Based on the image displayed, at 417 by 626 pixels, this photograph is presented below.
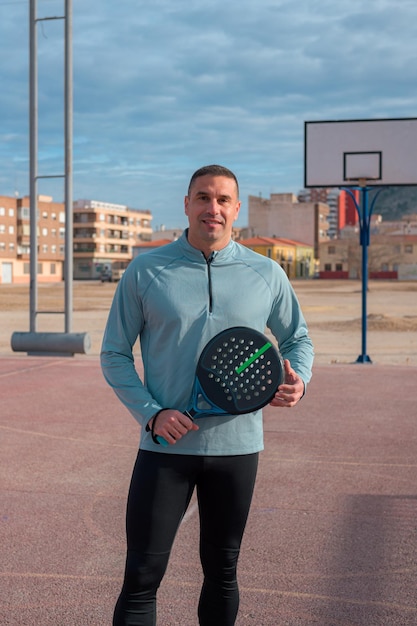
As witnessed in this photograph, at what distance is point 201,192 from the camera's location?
2812 millimetres

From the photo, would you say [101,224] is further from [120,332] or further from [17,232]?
[120,332]

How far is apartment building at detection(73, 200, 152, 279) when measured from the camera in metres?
134

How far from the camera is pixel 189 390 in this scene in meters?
2.73

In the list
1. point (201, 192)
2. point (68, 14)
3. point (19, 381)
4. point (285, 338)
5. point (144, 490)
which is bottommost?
point (19, 381)

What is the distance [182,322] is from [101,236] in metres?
135

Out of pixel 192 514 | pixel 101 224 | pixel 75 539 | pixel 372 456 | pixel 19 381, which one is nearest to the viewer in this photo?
pixel 75 539

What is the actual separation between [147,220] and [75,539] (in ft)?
495

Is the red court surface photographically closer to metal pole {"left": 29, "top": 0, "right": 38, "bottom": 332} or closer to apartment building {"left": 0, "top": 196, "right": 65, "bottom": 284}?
metal pole {"left": 29, "top": 0, "right": 38, "bottom": 332}

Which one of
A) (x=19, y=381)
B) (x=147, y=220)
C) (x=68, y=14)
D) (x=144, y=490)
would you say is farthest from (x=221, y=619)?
(x=147, y=220)

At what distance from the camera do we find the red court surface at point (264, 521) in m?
3.85

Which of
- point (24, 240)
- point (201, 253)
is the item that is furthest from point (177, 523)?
point (24, 240)

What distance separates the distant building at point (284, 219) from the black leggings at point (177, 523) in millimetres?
130558

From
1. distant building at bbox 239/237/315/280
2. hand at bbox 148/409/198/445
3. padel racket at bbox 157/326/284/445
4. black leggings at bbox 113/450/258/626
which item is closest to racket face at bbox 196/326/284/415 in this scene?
padel racket at bbox 157/326/284/445

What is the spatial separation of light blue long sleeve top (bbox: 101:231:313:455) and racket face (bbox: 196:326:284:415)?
0.12 m
